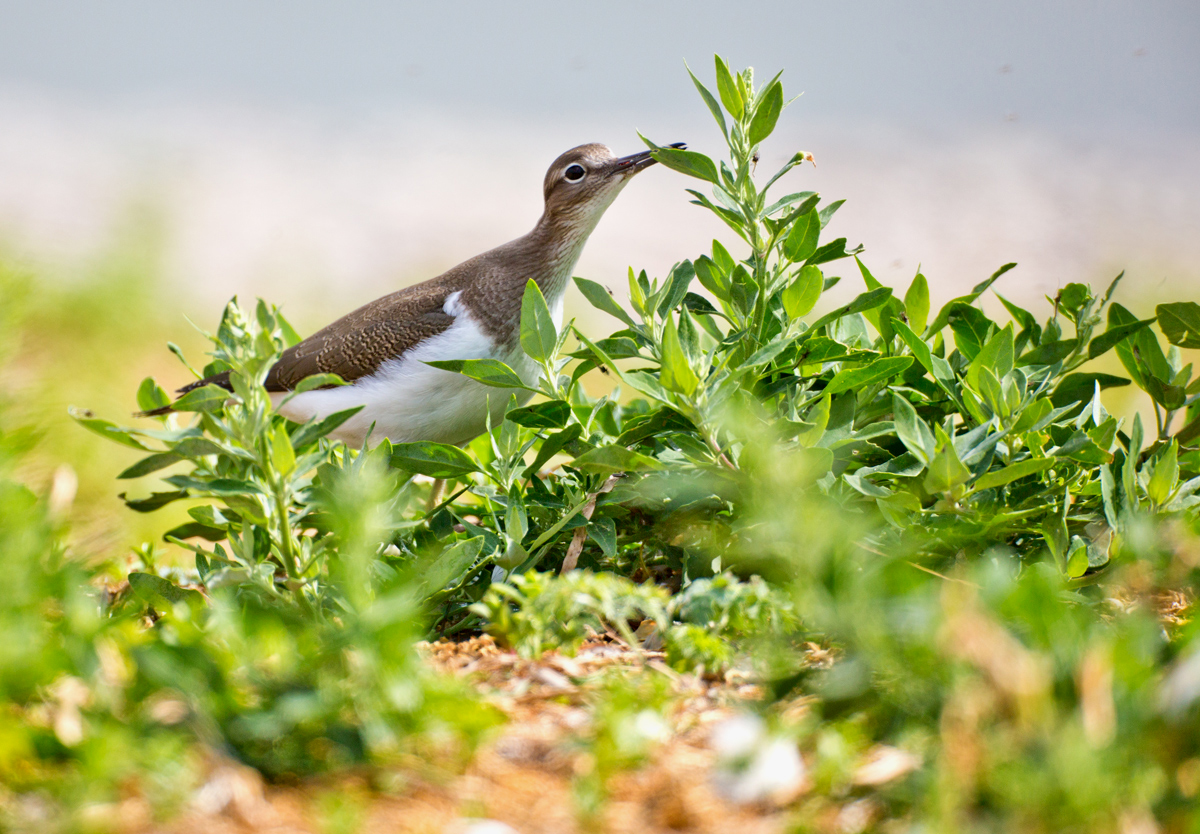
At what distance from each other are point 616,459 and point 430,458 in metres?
0.57

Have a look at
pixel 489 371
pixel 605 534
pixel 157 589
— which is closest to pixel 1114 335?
pixel 605 534

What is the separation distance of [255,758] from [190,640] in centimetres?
19

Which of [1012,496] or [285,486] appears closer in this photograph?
[285,486]

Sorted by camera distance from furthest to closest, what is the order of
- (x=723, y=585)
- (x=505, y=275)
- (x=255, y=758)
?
(x=505, y=275) < (x=723, y=585) < (x=255, y=758)

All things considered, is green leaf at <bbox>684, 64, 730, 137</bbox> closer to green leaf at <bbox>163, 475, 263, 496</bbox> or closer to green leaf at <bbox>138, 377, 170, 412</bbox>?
green leaf at <bbox>163, 475, 263, 496</bbox>

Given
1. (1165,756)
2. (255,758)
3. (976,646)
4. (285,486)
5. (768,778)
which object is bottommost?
(1165,756)

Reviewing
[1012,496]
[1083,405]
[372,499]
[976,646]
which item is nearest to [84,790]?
[372,499]

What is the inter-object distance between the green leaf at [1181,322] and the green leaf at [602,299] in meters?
1.38

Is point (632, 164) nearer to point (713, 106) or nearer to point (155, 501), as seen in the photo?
point (713, 106)

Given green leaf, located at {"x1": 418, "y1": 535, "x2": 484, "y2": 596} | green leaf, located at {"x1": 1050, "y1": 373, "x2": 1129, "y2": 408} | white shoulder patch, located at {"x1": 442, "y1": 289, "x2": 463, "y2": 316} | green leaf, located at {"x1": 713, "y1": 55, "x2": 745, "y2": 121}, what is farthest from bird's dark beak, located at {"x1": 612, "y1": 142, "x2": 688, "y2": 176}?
green leaf, located at {"x1": 418, "y1": 535, "x2": 484, "y2": 596}

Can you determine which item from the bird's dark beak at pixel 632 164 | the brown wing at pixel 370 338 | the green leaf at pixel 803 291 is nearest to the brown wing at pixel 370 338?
the brown wing at pixel 370 338

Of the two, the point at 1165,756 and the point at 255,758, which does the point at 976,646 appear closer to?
the point at 1165,756

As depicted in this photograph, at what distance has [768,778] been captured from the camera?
1222 mm

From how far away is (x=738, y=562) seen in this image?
7.61 feet
